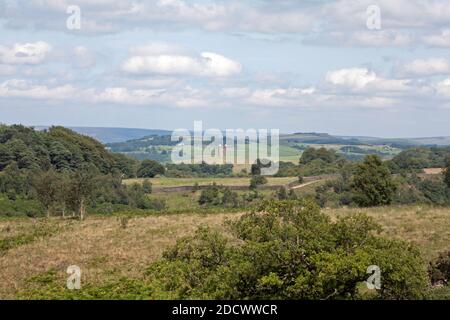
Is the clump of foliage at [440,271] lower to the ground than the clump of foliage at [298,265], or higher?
lower

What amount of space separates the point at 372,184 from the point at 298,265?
4136cm

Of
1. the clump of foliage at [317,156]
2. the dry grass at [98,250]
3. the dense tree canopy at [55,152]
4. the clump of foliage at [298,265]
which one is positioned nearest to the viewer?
the clump of foliage at [298,265]

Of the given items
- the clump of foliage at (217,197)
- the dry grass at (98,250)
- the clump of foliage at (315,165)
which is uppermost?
the dry grass at (98,250)

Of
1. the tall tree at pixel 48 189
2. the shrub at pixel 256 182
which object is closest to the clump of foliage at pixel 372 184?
the tall tree at pixel 48 189

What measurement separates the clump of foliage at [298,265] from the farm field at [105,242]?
4.72 metres

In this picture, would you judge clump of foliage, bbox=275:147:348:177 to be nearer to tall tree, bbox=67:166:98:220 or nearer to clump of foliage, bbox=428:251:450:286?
tall tree, bbox=67:166:98:220

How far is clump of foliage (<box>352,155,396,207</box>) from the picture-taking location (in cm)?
5706

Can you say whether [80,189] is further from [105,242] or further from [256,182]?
[256,182]

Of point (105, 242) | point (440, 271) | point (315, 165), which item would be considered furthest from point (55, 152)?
point (440, 271)

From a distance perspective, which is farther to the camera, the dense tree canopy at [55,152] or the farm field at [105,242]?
the dense tree canopy at [55,152]

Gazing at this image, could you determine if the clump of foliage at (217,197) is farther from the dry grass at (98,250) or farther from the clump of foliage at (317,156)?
the clump of foliage at (317,156)

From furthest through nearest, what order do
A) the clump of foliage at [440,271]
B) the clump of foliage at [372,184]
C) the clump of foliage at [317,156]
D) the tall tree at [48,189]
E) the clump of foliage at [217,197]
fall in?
the clump of foliage at [317,156] → the clump of foliage at [217,197] → the tall tree at [48,189] → the clump of foliage at [372,184] → the clump of foliage at [440,271]

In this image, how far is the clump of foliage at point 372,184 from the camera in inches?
2247
